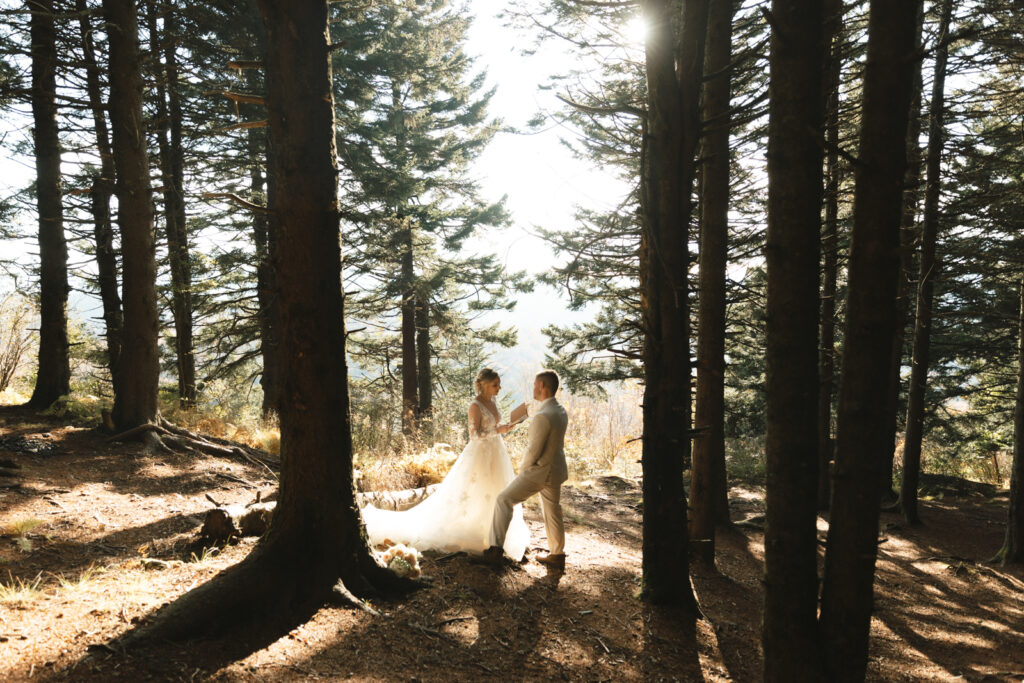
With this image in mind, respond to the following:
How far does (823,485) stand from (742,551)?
4490 millimetres

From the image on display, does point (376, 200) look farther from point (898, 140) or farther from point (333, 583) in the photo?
point (898, 140)

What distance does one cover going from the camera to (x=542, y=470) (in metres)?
5.62

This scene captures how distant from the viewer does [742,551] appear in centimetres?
813

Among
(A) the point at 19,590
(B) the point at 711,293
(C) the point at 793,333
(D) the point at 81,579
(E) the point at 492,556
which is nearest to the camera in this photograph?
(C) the point at 793,333

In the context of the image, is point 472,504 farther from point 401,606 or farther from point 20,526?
point 20,526

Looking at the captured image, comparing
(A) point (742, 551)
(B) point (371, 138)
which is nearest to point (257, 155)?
(B) point (371, 138)

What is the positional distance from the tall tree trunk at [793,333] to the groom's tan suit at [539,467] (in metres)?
2.52

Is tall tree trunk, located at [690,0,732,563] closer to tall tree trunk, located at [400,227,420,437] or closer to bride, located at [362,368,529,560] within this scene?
bride, located at [362,368,529,560]

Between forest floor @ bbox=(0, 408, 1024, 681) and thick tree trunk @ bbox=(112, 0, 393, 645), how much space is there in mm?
568

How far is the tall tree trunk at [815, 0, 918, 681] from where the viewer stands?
3000 mm

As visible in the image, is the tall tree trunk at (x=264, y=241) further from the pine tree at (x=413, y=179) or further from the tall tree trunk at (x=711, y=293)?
the tall tree trunk at (x=711, y=293)

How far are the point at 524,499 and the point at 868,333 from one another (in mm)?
3652

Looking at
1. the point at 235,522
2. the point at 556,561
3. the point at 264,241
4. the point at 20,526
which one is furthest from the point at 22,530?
the point at 264,241

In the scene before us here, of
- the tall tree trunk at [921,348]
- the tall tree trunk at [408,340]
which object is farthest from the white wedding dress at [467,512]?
the tall tree trunk at [408,340]
